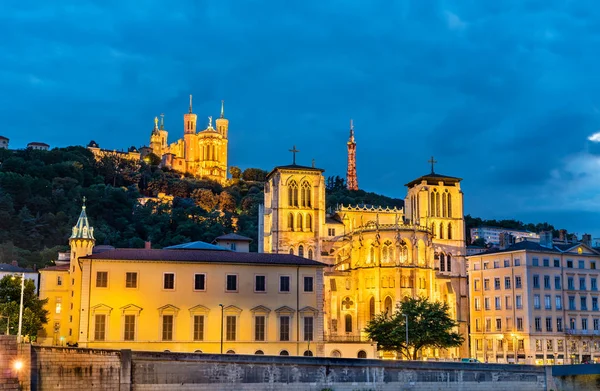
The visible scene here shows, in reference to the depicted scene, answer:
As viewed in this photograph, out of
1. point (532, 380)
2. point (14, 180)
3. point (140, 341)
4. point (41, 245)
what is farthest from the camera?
point (14, 180)

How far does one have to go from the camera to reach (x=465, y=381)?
51188 mm

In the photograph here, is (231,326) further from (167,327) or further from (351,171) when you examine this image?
(351,171)

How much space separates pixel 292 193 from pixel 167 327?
Result: 37124 millimetres

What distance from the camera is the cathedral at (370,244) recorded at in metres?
81.4

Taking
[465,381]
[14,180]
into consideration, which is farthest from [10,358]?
[14,180]

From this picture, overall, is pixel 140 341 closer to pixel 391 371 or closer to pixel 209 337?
pixel 209 337

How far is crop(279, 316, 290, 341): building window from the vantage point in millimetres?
60312

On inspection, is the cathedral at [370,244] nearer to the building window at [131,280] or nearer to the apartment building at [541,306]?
the apartment building at [541,306]

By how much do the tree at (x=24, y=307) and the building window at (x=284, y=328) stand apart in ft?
65.1

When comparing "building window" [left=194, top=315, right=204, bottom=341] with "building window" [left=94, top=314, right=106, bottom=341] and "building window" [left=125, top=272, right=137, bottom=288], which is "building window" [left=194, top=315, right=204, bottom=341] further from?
"building window" [left=94, top=314, right=106, bottom=341]

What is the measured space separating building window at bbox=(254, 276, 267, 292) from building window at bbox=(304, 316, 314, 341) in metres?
4.03

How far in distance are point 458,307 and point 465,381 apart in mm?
40791

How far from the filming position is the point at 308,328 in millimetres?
61000

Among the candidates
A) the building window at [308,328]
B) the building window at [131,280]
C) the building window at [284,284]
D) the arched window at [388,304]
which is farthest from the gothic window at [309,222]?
the building window at [131,280]
